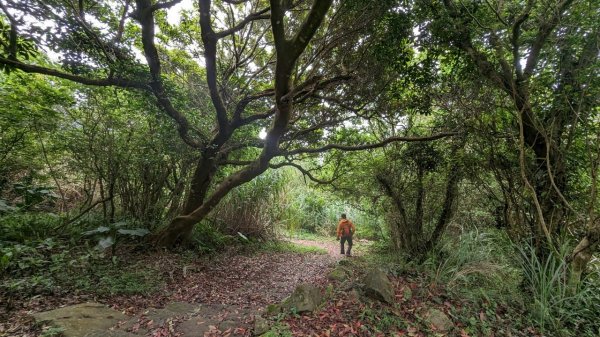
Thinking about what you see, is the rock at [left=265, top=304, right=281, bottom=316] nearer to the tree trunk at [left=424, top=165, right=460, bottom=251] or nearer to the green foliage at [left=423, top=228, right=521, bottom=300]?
the green foliage at [left=423, top=228, right=521, bottom=300]

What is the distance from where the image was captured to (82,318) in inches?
108

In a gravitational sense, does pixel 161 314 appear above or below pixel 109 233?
below

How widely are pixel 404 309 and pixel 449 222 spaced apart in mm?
2444

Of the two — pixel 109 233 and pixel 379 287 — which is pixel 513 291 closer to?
pixel 379 287

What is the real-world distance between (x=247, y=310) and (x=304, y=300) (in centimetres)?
82

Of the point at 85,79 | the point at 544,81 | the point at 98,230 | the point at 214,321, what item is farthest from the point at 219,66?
the point at 544,81

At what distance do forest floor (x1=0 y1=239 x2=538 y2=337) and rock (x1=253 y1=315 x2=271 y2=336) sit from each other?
44 millimetres

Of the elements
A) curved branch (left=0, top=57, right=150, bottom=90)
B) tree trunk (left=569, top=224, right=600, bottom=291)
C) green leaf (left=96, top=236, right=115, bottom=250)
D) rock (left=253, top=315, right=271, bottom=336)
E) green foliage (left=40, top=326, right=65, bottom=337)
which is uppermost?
curved branch (left=0, top=57, right=150, bottom=90)

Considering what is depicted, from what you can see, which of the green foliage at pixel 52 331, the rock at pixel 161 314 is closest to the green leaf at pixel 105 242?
the rock at pixel 161 314

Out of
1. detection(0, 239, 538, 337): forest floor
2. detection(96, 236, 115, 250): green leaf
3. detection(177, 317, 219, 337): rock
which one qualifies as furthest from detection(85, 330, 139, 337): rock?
detection(96, 236, 115, 250): green leaf

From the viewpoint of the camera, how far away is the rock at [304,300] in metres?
3.04

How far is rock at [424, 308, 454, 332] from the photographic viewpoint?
277 centimetres

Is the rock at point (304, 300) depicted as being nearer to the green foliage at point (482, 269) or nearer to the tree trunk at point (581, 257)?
the green foliage at point (482, 269)

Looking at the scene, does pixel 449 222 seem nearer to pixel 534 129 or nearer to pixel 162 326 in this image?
pixel 534 129
